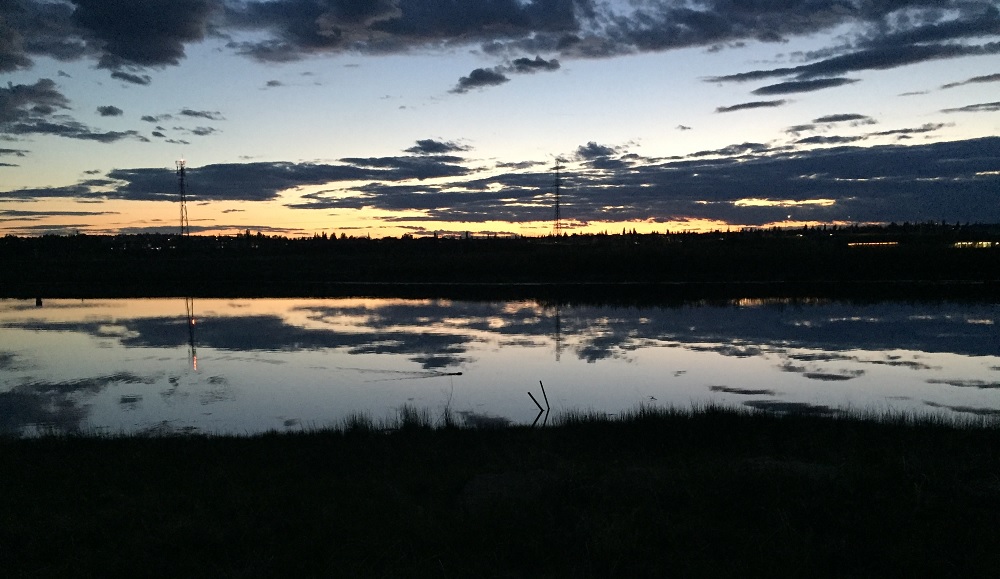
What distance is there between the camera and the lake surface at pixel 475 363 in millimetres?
15609

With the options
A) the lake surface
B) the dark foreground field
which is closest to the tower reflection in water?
the lake surface

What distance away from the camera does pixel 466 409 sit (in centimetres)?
1539

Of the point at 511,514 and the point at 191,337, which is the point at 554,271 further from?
the point at 511,514

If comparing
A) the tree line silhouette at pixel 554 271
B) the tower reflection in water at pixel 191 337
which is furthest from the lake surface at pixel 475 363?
the tree line silhouette at pixel 554 271

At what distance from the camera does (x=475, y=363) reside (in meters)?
21.0

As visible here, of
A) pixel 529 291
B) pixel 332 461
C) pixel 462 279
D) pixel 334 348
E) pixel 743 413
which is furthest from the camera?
pixel 462 279

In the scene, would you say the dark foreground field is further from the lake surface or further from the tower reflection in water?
the tower reflection in water

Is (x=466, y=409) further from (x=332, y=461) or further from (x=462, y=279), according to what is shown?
(x=462, y=279)

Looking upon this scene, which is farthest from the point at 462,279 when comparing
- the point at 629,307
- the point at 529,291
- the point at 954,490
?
the point at 954,490

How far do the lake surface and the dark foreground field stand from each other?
4781 mm

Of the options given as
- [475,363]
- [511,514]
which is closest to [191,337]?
[475,363]

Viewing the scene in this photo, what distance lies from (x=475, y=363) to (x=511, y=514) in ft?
45.8

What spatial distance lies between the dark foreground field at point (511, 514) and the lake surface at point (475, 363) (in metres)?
4.78

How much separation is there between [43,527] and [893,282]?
176 ft
